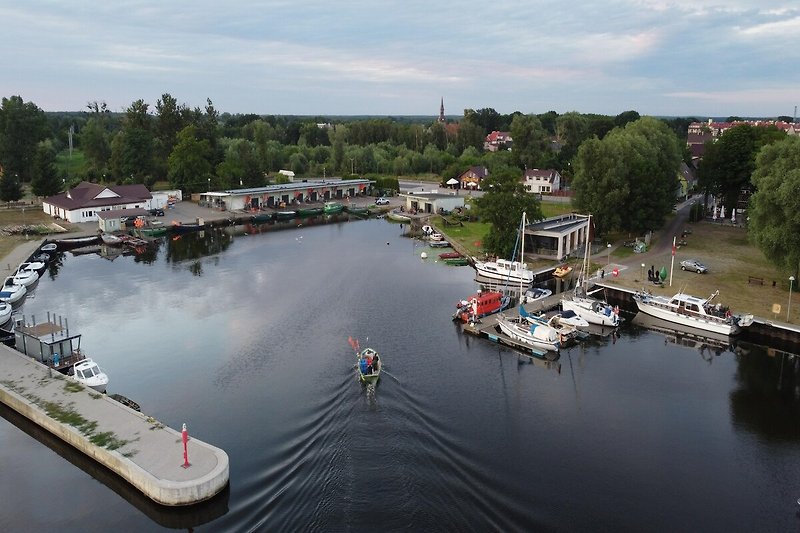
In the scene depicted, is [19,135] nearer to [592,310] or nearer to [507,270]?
[507,270]

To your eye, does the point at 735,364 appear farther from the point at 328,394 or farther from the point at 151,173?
the point at 151,173

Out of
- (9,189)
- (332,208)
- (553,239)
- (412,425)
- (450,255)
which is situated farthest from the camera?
(332,208)

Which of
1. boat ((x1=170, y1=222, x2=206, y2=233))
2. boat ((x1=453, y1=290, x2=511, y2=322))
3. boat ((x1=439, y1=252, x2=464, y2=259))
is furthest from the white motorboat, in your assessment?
boat ((x1=439, y1=252, x2=464, y2=259))

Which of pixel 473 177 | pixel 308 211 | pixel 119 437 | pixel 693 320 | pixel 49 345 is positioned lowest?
pixel 119 437

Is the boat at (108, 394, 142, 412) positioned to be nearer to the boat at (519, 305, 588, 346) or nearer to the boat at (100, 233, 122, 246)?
the boat at (519, 305, 588, 346)

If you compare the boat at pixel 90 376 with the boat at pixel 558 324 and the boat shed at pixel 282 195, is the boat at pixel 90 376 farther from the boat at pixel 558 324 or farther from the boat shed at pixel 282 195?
the boat shed at pixel 282 195

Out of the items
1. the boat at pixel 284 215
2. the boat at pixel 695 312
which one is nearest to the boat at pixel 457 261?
the boat at pixel 695 312

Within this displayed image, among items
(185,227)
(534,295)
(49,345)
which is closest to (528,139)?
(185,227)
